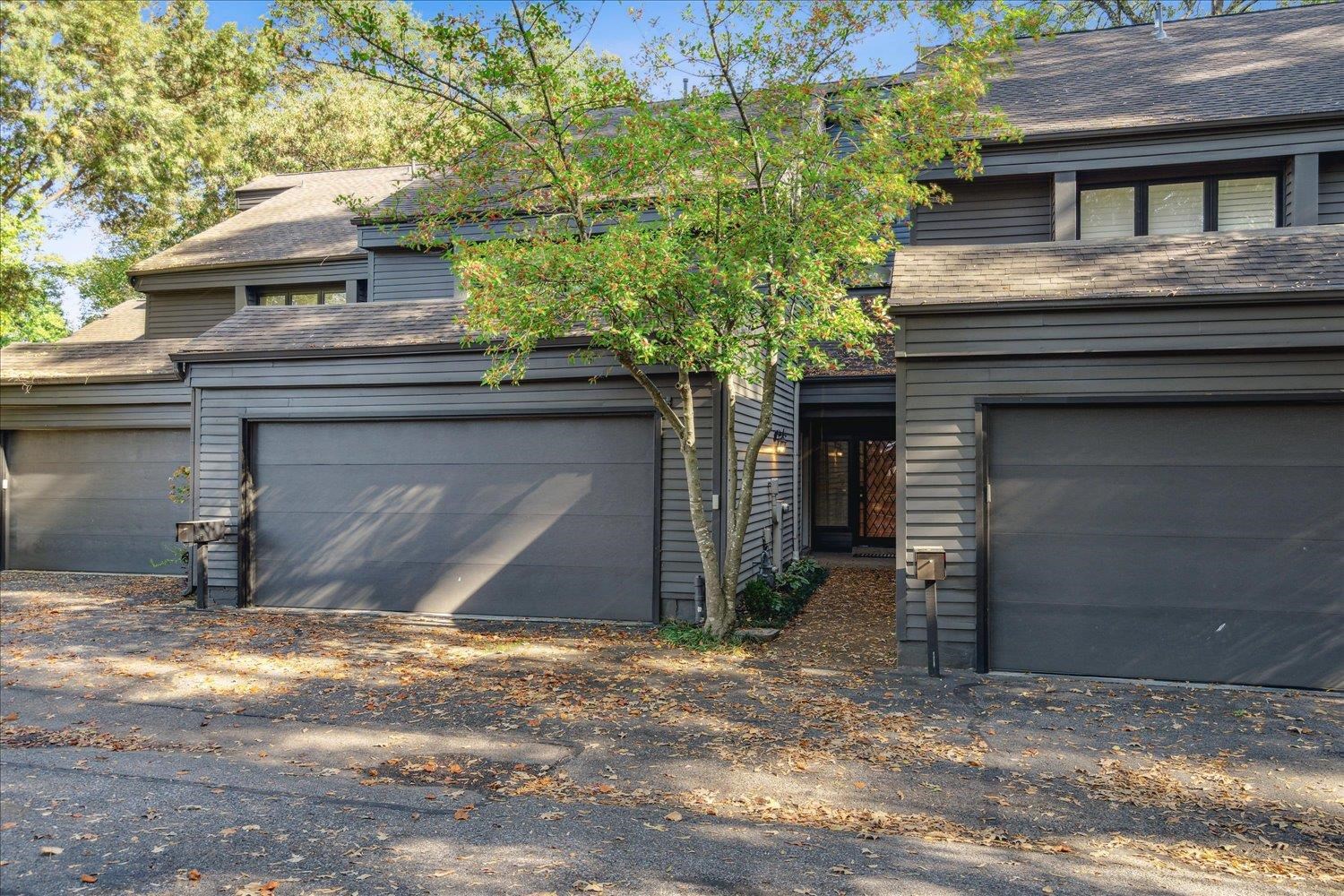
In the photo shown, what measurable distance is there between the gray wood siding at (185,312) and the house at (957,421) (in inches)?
3.0

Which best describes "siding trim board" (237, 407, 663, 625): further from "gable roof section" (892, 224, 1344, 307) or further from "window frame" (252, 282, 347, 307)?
"window frame" (252, 282, 347, 307)

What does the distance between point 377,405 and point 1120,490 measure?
8.05m

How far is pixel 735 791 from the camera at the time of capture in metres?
4.97

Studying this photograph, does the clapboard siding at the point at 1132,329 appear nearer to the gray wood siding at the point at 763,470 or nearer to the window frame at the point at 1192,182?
the gray wood siding at the point at 763,470

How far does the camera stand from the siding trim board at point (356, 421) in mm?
9688

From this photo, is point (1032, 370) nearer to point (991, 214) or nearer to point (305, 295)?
point (991, 214)

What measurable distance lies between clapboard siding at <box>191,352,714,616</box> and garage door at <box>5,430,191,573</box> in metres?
2.98

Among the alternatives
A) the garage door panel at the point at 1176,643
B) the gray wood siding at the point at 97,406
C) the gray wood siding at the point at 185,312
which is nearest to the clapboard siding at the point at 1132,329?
the garage door panel at the point at 1176,643

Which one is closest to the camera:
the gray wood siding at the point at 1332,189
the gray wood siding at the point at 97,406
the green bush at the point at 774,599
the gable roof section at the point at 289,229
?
the green bush at the point at 774,599

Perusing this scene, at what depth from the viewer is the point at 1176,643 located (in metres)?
7.18

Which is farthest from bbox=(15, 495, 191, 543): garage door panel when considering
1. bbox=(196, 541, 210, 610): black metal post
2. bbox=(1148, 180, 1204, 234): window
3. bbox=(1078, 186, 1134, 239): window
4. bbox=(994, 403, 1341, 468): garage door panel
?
bbox=(1148, 180, 1204, 234): window

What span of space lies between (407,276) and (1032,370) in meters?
10.1

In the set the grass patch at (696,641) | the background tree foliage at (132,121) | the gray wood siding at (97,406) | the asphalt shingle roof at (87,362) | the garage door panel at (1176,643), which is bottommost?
the grass patch at (696,641)

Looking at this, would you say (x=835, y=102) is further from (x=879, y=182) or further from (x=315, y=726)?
(x=315, y=726)
